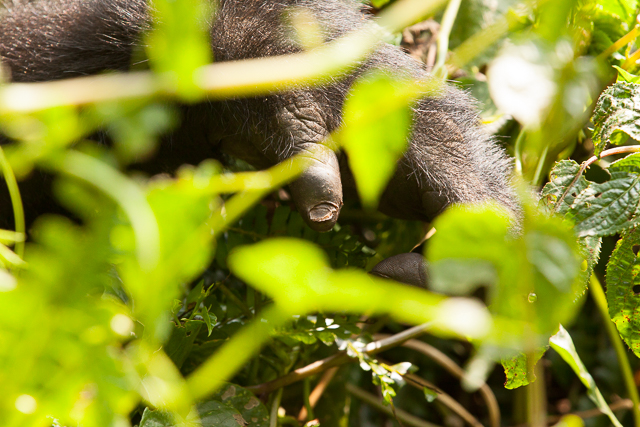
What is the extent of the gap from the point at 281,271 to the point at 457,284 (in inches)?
2.6

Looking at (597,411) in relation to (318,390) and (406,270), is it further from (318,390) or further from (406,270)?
(406,270)

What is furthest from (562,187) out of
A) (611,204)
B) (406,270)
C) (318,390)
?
(318,390)

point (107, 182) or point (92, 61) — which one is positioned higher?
point (107, 182)

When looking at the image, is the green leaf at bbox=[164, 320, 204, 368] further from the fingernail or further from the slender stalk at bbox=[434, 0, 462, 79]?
the slender stalk at bbox=[434, 0, 462, 79]

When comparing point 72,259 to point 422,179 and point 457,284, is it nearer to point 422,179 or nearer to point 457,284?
point 457,284

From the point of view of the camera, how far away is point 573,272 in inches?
8.2

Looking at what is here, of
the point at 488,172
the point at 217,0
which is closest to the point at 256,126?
the point at 217,0

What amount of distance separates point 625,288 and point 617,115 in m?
0.17

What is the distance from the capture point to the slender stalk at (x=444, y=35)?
2.65 feet

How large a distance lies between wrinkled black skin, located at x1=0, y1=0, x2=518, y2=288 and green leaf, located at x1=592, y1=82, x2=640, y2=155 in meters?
0.11

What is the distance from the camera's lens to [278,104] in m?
0.59

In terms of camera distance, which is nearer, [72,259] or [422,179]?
[72,259]

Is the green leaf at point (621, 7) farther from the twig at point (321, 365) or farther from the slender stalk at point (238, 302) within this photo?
the slender stalk at point (238, 302)

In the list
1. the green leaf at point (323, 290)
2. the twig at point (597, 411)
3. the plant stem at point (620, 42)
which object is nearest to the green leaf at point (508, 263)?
the green leaf at point (323, 290)
